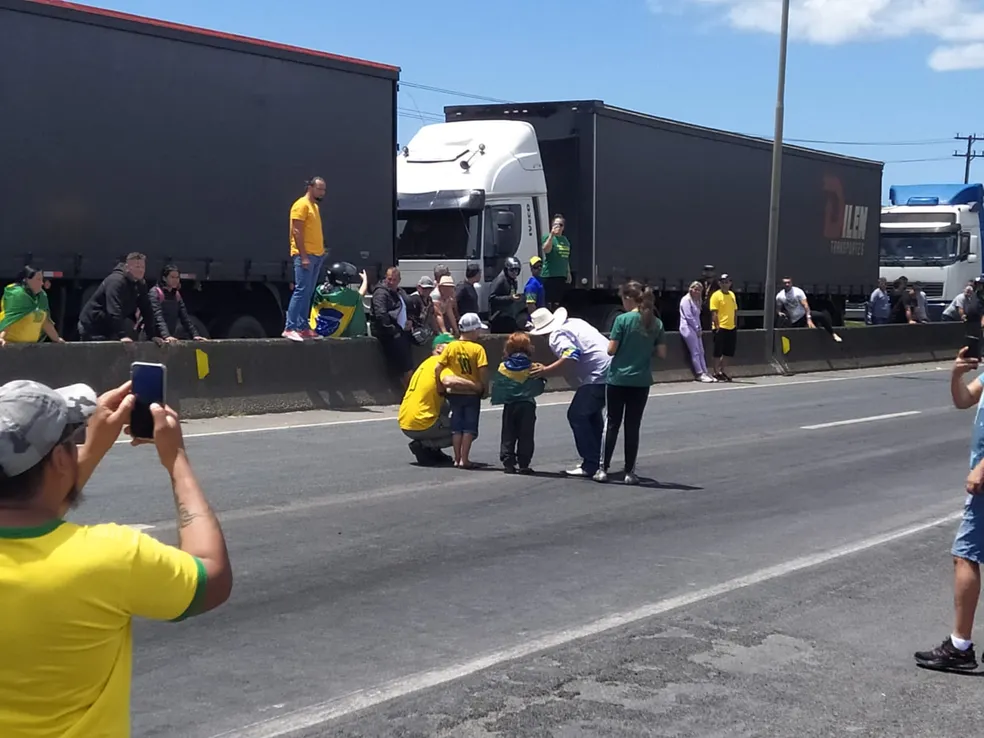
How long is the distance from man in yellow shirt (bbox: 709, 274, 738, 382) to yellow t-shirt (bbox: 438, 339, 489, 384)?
481 inches

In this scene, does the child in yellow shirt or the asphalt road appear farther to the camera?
the child in yellow shirt

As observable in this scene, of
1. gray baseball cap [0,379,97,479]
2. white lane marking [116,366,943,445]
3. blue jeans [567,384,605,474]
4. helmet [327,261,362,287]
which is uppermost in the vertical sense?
gray baseball cap [0,379,97,479]

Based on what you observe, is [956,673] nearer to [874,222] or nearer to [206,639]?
[206,639]

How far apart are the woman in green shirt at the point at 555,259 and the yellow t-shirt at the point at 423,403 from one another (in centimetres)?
1020

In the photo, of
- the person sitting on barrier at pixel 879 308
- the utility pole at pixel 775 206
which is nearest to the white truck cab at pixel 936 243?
the person sitting on barrier at pixel 879 308

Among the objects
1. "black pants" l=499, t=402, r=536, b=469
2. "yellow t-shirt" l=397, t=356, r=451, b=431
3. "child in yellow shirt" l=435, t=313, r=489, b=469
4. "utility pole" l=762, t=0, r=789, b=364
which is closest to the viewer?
"black pants" l=499, t=402, r=536, b=469

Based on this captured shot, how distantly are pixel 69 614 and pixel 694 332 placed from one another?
70.6 feet

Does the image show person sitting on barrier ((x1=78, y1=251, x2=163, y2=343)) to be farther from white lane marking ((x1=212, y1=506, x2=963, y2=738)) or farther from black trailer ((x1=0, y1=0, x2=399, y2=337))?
white lane marking ((x1=212, y1=506, x2=963, y2=738))

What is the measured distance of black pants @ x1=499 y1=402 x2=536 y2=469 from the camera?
12109 mm

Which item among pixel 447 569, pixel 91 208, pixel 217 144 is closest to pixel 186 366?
pixel 91 208

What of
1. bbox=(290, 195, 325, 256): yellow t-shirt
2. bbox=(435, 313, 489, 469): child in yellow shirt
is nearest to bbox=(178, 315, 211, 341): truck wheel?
bbox=(290, 195, 325, 256): yellow t-shirt

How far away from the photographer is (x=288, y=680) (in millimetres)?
5914

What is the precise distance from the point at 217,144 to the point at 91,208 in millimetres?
2157

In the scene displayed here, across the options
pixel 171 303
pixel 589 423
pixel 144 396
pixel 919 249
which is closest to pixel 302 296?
pixel 171 303
